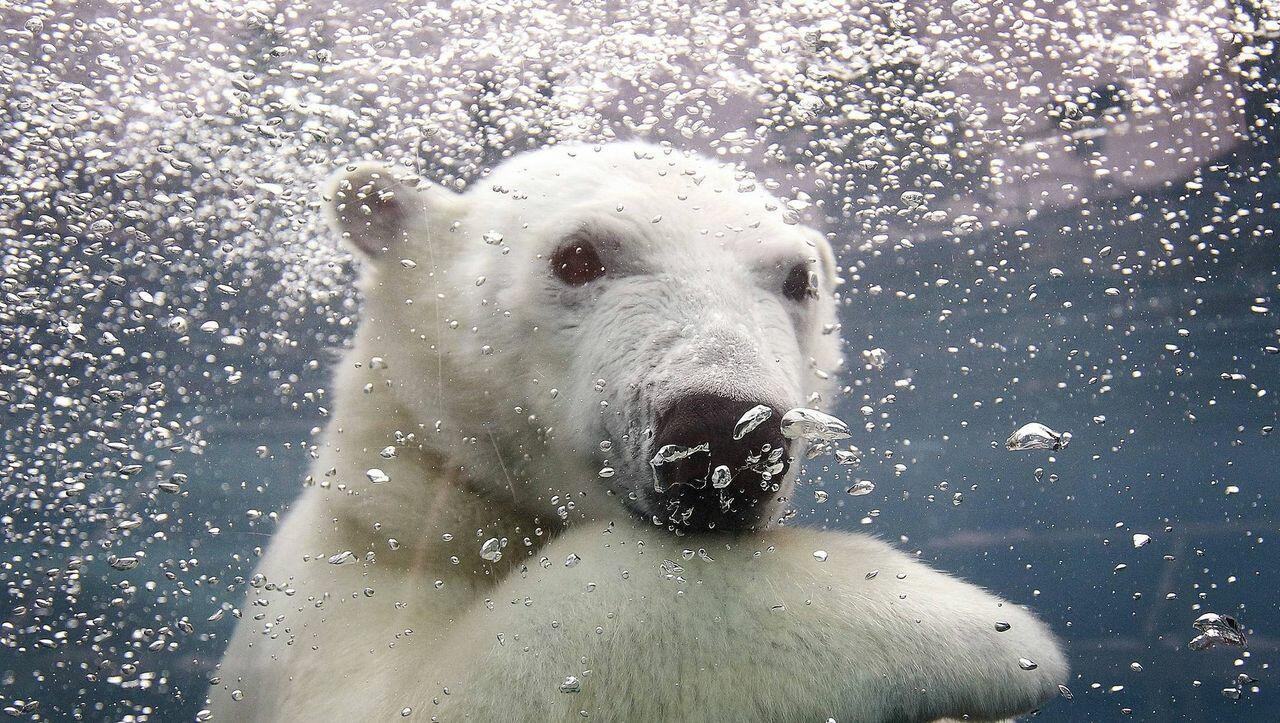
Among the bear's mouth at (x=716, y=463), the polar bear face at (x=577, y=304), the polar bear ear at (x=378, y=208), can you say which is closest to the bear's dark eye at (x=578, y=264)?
the polar bear face at (x=577, y=304)

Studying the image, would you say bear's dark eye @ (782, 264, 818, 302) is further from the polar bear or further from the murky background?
the murky background

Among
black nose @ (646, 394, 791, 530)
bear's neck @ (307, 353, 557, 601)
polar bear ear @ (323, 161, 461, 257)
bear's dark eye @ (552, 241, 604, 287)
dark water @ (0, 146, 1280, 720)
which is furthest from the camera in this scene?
dark water @ (0, 146, 1280, 720)

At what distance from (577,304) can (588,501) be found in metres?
0.48

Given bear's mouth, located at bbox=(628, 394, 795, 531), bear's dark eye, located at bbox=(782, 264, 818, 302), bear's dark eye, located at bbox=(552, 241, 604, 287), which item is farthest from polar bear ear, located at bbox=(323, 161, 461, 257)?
bear's mouth, located at bbox=(628, 394, 795, 531)

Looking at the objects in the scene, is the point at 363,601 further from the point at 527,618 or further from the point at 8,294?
the point at 8,294

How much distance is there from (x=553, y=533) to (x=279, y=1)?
1962 mm

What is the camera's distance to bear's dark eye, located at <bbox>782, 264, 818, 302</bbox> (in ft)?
6.88

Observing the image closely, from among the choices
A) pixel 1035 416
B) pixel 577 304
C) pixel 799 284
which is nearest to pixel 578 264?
pixel 577 304

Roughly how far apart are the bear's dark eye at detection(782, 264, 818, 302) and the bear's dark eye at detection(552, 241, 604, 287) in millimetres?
465

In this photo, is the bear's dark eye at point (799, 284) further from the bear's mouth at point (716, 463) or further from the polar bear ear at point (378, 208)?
the polar bear ear at point (378, 208)

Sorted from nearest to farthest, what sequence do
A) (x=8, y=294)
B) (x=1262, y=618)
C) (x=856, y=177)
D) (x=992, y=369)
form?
(x=8, y=294)
(x=856, y=177)
(x=992, y=369)
(x=1262, y=618)

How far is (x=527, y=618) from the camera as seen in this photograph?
1472 millimetres

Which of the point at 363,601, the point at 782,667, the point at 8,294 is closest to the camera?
the point at 782,667

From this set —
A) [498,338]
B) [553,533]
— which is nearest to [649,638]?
[553,533]
